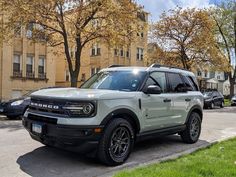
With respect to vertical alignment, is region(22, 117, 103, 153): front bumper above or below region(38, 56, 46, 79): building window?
below

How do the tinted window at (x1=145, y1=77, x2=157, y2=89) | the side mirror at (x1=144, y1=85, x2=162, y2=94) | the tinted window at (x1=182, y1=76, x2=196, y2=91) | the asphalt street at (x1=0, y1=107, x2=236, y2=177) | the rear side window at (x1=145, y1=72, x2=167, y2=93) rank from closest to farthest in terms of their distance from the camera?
1. the asphalt street at (x1=0, y1=107, x2=236, y2=177)
2. the side mirror at (x1=144, y1=85, x2=162, y2=94)
3. the tinted window at (x1=145, y1=77, x2=157, y2=89)
4. the rear side window at (x1=145, y1=72, x2=167, y2=93)
5. the tinted window at (x1=182, y1=76, x2=196, y2=91)

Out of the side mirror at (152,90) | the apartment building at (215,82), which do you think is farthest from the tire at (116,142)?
the apartment building at (215,82)

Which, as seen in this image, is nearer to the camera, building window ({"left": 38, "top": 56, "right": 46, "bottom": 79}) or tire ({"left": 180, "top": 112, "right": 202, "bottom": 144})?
tire ({"left": 180, "top": 112, "right": 202, "bottom": 144})

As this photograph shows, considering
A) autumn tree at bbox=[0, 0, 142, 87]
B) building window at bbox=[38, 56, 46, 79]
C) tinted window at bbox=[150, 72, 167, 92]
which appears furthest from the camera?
building window at bbox=[38, 56, 46, 79]

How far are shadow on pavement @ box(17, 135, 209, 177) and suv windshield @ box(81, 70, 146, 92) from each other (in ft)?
4.92

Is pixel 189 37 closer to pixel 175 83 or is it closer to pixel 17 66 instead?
pixel 17 66

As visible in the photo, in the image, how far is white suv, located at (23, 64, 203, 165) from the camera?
6531 mm

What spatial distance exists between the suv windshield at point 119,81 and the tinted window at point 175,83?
112cm

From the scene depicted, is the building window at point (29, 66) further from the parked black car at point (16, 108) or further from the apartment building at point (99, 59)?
the parked black car at point (16, 108)

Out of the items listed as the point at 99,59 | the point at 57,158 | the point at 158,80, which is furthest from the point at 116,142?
the point at 99,59

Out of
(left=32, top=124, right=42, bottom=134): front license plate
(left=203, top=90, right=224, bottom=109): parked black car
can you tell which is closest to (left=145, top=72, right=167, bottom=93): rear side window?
(left=32, top=124, right=42, bottom=134): front license plate

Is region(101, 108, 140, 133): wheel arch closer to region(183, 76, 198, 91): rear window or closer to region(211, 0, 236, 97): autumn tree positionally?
region(183, 76, 198, 91): rear window

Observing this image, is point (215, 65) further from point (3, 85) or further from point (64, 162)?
point (64, 162)

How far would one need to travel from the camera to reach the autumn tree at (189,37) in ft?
113
